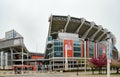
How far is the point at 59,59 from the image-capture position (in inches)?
4860

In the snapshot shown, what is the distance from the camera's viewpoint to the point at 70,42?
404 feet

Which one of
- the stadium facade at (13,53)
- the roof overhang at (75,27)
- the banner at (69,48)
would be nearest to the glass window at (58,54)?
the banner at (69,48)

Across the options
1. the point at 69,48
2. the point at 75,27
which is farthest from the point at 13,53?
the point at 69,48

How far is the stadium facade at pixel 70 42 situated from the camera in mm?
122750

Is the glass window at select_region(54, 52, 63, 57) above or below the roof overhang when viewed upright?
below

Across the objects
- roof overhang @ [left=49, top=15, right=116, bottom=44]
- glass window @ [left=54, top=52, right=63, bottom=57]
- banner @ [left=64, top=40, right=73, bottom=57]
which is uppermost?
roof overhang @ [left=49, top=15, right=116, bottom=44]

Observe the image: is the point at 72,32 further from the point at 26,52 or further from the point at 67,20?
the point at 26,52

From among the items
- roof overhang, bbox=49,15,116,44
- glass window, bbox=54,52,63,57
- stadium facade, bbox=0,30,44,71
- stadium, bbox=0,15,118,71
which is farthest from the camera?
stadium facade, bbox=0,30,44,71

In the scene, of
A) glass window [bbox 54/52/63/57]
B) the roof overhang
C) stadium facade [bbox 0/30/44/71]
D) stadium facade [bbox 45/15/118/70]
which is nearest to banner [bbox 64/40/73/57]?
stadium facade [bbox 45/15/118/70]

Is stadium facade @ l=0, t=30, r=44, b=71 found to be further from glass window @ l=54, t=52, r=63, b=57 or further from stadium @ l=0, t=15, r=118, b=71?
glass window @ l=54, t=52, r=63, b=57

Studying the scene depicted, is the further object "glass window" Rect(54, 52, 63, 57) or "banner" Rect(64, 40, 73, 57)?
"glass window" Rect(54, 52, 63, 57)

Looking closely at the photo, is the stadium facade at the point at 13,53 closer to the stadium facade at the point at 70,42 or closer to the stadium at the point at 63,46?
the stadium at the point at 63,46

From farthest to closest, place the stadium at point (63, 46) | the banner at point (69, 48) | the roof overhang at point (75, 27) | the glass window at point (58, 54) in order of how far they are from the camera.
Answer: the roof overhang at point (75, 27) < the stadium at point (63, 46) < the glass window at point (58, 54) < the banner at point (69, 48)

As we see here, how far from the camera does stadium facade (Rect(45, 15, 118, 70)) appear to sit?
122750 mm
